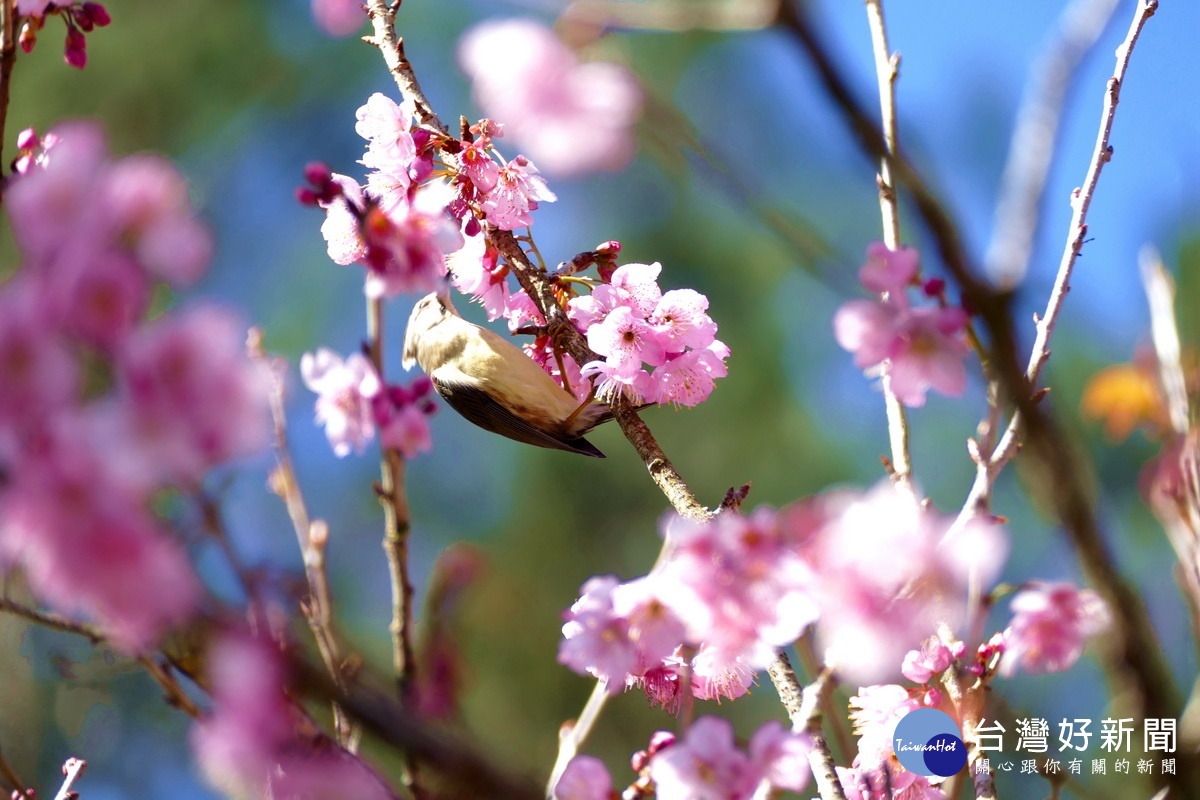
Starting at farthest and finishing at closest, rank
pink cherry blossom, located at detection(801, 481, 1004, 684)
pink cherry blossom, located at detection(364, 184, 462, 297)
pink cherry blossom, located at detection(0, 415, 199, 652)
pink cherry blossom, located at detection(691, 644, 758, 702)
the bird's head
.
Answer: the bird's head, pink cherry blossom, located at detection(691, 644, 758, 702), pink cherry blossom, located at detection(364, 184, 462, 297), pink cherry blossom, located at detection(801, 481, 1004, 684), pink cherry blossom, located at detection(0, 415, 199, 652)

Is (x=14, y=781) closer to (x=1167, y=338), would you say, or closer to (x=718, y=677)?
(x=718, y=677)

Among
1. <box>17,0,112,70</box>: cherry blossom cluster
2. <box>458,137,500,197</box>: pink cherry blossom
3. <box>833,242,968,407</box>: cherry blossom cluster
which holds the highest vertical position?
<box>17,0,112,70</box>: cherry blossom cluster

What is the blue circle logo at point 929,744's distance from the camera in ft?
4.37

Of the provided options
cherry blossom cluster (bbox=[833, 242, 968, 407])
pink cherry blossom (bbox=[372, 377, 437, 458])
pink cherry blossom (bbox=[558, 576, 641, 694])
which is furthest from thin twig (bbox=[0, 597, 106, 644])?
cherry blossom cluster (bbox=[833, 242, 968, 407])

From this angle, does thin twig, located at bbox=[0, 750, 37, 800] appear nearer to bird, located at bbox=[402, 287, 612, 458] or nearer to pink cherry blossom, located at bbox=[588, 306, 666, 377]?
pink cherry blossom, located at bbox=[588, 306, 666, 377]

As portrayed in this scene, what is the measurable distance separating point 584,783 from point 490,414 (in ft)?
5.42

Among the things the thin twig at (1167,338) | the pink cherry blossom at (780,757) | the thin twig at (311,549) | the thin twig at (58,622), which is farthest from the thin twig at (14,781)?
the thin twig at (1167,338)

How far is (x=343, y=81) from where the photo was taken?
8.77 metres

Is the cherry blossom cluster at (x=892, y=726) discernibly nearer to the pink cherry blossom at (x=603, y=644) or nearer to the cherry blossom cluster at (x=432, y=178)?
the pink cherry blossom at (x=603, y=644)

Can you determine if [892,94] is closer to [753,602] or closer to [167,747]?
[753,602]

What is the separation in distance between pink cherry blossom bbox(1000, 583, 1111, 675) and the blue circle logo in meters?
0.27

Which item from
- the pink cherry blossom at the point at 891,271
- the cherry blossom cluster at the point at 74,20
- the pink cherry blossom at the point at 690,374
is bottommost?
the pink cherry blossom at the point at 690,374

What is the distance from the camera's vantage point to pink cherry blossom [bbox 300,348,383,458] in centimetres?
112

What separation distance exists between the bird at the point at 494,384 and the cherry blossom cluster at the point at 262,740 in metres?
1.45
